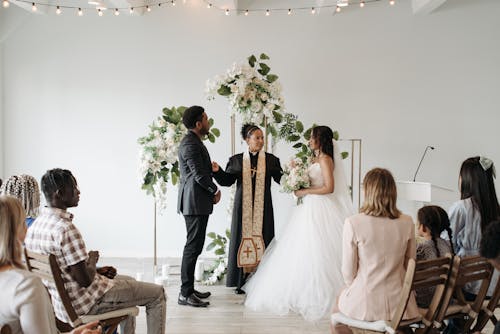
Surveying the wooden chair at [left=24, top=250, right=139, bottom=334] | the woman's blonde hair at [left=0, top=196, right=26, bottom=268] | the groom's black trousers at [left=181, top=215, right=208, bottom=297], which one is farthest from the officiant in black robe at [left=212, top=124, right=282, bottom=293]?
the woman's blonde hair at [left=0, top=196, right=26, bottom=268]

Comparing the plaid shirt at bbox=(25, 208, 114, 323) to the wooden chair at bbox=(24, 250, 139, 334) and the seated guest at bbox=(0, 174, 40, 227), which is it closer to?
the wooden chair at bbox=(24, 250, 139, 334)

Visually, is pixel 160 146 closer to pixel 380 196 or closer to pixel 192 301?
pixel 192 301

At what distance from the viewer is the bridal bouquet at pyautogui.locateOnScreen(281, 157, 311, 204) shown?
491cm

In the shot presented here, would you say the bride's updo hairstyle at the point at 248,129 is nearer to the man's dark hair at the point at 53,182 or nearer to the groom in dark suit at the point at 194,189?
the groom in dark suit at the point at 194,189

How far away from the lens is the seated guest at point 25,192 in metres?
3.44

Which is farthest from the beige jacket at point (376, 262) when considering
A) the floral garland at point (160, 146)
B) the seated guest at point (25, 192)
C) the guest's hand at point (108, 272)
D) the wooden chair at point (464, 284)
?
the floral garland at point (160, 146)

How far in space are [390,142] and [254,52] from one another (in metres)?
2.09

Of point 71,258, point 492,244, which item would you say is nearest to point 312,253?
point 71,258

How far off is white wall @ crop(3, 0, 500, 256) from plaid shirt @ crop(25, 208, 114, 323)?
406 cm

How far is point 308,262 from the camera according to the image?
4652mm

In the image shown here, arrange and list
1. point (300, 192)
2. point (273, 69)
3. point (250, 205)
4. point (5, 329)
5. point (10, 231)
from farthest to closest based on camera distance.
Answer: point (273, 69)
point (250, 205)
point (300, 192)
point (10, 231)
point (5, 329)

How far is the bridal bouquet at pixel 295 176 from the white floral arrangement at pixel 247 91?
27.4 inches

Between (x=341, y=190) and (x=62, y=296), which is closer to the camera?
(x=62, y=296)

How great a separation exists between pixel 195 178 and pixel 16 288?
289cm
